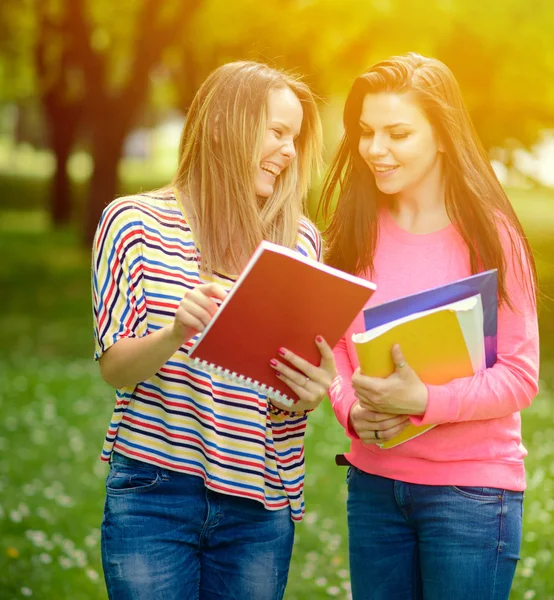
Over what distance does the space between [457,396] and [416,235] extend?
20.4 inches

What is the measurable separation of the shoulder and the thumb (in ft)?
1.53

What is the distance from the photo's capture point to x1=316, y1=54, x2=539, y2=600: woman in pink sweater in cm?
250

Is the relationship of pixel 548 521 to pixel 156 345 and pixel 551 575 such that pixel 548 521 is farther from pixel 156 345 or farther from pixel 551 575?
pixel 156 345

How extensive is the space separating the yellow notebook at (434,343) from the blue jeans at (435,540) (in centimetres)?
34

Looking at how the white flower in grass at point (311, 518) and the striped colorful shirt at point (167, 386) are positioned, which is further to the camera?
the white flower in grass at point (311, 518)

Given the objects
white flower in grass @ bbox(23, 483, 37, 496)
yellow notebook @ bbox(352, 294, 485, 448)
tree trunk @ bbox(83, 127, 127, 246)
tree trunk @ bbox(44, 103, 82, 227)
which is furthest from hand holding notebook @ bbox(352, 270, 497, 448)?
tree trunk @ bbox(44, 103, 82, 227)

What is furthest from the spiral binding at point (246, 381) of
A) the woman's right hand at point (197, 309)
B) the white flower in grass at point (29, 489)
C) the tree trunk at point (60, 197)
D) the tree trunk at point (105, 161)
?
the tree trunk at point (60, 197)

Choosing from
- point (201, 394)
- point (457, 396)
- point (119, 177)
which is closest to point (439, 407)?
point (457, 396)

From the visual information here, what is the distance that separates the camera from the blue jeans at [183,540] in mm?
2451

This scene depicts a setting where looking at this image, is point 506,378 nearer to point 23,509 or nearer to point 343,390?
point 343,390

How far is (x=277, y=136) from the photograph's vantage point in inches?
103

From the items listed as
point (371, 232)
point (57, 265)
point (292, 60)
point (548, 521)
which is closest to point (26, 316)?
point (57, 265)

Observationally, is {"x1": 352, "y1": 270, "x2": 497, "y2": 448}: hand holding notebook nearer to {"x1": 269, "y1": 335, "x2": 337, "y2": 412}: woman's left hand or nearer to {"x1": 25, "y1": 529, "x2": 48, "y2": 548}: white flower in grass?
{"x1": 269, "y1": 335, "x2": 337, "y2": 412}: woman's left hand

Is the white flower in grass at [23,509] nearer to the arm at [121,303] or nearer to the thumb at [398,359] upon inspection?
the arm at [121,303]
